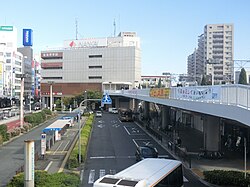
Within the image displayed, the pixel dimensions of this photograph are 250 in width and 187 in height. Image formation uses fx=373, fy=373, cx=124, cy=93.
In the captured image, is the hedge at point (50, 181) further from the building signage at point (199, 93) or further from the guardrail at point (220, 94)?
the building signage at point (199, 93)

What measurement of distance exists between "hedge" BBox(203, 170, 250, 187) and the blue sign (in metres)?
128

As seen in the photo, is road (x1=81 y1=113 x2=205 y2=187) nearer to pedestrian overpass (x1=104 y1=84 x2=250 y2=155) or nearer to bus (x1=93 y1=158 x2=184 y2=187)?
A: pedestrian overpass (x1=104 y1=84 x2=250 y2=155)

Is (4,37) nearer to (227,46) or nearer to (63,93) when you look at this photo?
(63,93)

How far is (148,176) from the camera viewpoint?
12359 mm

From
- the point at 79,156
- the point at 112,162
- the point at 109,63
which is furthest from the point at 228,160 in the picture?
the point at 109,63

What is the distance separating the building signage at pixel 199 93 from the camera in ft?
54.6

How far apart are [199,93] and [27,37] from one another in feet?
433

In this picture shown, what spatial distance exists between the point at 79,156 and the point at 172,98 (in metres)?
7.54

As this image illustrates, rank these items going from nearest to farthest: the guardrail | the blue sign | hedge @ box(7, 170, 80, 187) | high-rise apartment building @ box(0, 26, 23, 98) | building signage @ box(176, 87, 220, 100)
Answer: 1. hedge @ box(7, 170, 80, 187)
2. the guardrail
3. building signage @ box(176, 87, 220, 100)
4. high-rise apartment building @ box(0, 26, 23, 98)
5. the blue sign

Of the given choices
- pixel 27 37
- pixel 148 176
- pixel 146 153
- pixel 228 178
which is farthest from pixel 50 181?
pixel 27 37

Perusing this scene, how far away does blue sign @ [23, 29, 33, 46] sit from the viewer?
138375 mm

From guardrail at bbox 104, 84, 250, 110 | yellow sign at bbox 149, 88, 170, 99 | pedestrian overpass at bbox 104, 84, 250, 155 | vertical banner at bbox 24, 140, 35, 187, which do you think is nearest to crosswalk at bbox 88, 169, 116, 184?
pedestrian overpass at bbox 104, 84, 250, 155

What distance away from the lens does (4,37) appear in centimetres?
13050

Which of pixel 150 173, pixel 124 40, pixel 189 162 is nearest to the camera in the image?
pixel 150 173
